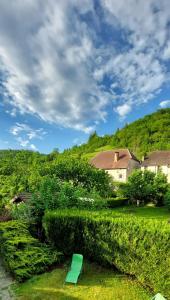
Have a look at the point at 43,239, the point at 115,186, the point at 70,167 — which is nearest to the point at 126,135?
the point at 115,186

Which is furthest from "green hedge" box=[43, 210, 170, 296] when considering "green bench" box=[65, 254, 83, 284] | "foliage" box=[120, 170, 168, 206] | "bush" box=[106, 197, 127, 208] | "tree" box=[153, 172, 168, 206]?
"tree" box=[153, 172, 168, 206]

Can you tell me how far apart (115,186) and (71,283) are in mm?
43337

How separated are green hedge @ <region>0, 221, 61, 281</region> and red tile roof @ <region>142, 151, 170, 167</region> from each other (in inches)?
2234

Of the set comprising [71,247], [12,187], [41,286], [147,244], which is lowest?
[41,286]

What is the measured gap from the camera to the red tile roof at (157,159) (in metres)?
65.4

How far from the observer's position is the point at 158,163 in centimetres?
6588

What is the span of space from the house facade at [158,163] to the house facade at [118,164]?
243 cm

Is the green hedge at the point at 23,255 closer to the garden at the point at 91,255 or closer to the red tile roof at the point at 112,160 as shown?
the garden at the point at 91,255

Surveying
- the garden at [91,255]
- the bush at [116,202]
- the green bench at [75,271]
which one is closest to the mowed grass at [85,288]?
the garden at [91,255]

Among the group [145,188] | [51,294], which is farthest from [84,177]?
[51,294]

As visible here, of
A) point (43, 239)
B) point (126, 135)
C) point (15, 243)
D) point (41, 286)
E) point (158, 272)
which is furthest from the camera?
point (126, 135)

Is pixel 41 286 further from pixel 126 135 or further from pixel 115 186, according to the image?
pixel 126 135

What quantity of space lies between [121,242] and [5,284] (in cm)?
466

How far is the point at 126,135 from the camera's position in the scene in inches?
4611
